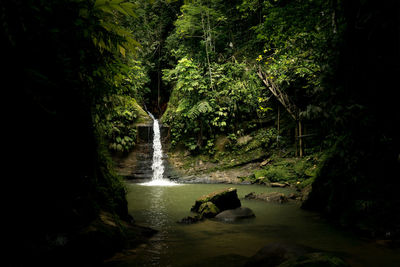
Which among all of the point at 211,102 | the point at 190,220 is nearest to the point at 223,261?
the point at 190,220

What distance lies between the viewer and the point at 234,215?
20.1 feet

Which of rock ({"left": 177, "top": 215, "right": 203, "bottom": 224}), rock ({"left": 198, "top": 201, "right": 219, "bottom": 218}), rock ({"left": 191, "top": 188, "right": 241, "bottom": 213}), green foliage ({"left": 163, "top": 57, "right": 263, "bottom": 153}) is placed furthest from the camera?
green foliage ({"left": 163, "top": 57, "right": 263, "bottom": 153})

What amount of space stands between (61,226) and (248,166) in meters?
11.9

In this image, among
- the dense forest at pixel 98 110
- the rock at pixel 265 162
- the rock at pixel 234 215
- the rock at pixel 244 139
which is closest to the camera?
the dense forest at pixel 98 110

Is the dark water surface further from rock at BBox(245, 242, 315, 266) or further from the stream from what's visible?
rock at BBox(245, 242, 315, 266)

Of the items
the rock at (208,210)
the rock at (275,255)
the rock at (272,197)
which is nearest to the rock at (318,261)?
the rock at (275,255)

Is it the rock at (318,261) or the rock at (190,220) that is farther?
the rock at (190,220)

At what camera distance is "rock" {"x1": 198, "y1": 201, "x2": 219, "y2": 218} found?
6258mm

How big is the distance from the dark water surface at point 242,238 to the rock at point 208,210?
432mm

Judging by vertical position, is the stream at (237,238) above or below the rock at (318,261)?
below

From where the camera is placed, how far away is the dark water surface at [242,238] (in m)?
3.65

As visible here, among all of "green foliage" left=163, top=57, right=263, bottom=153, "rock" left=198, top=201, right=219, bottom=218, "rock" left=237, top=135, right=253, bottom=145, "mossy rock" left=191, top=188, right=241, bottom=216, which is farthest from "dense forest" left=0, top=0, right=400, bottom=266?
"green foliage" left=163, top=57, right=263, bottom=153

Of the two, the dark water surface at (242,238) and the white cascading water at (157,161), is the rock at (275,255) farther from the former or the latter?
the white cascading water at (157,161)

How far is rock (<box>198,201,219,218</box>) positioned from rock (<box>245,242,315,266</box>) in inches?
113
